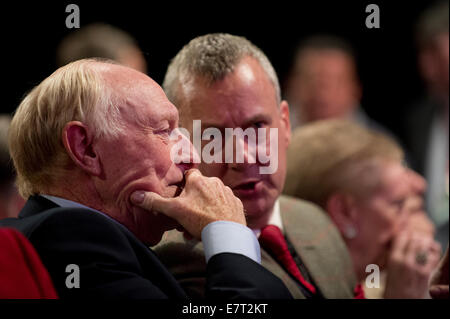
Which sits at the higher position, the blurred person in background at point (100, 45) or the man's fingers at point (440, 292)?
the blurred person in background at point (100, 45)

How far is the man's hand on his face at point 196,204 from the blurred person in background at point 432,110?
2016 mm

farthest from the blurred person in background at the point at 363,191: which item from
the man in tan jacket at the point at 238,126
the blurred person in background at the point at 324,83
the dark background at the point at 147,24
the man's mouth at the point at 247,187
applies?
the blurred person in background at the point at 324,83

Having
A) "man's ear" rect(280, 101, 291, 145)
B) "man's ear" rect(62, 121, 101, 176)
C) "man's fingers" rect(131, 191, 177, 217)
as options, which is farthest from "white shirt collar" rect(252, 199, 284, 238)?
"man's ear" rect(62, 121, 101, 176)

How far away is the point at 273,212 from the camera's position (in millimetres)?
2107

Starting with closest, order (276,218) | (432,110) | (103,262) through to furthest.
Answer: (103,262)
(276,218)
(432,110)

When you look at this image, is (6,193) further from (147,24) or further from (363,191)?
(363,191)

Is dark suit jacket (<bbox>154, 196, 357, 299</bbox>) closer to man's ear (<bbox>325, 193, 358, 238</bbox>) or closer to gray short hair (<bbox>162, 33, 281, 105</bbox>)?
man's ear (<bbox>325, 193, 358, 238</bbox>)

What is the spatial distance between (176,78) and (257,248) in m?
0.51

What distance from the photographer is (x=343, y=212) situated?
2.63 m

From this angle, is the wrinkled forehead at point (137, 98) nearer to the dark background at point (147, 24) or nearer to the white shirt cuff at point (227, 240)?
the dark background at point (147, 24)

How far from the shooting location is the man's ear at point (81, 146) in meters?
1.54

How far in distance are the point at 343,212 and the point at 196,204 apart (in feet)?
3.79

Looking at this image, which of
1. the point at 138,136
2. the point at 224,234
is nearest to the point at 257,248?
the point at 224,234

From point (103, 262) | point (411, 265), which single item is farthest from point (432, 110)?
point (103, 262)
